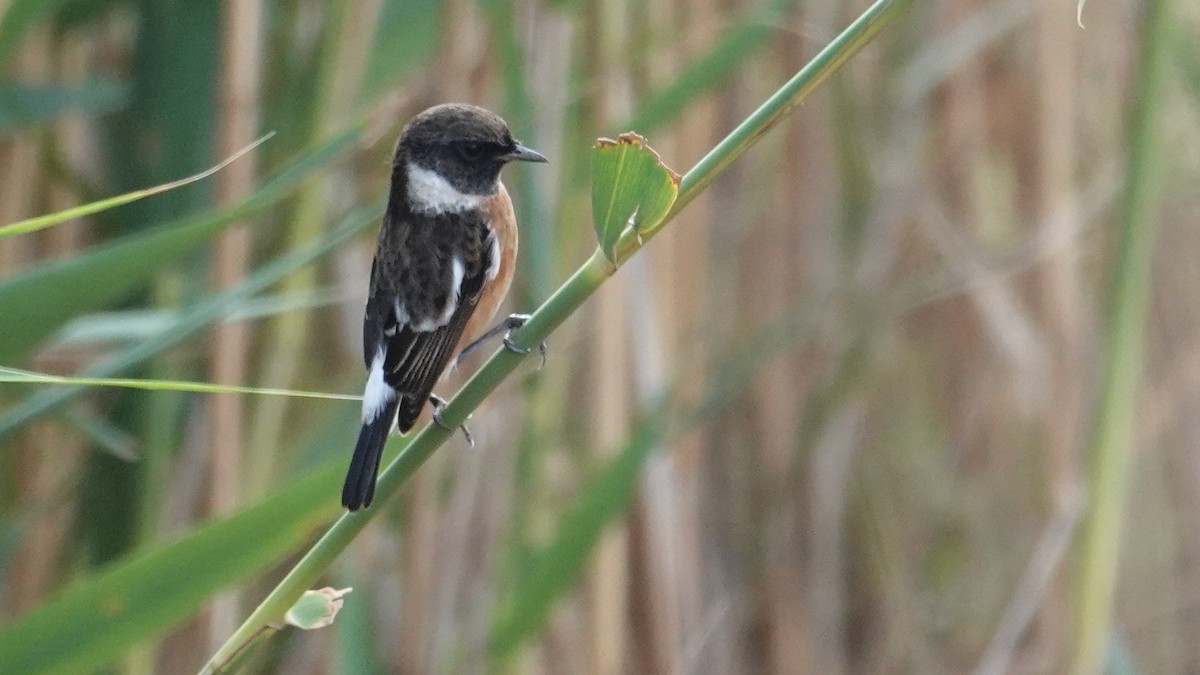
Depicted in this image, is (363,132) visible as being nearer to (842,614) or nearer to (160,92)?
(160,92)

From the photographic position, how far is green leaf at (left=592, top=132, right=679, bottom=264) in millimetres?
840

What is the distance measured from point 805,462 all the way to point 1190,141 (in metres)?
1.13

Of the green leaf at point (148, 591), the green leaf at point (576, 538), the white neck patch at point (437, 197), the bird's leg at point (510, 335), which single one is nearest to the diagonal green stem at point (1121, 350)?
the green leaf at point (576, 538)

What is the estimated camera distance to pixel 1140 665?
3.04 m

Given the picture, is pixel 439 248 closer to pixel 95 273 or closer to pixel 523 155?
pixel 523 155

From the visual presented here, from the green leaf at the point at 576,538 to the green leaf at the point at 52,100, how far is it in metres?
0.88

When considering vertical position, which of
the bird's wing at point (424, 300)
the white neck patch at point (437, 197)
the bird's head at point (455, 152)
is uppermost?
the bird's head at point (455, 152)

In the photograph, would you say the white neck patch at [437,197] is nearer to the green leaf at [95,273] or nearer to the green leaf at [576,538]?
the green leaf at [576,538]

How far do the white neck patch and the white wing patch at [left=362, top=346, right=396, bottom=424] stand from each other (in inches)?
11.8

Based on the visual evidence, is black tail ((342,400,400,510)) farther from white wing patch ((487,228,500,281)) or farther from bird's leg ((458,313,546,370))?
white wing patch ((487,228,500,281))

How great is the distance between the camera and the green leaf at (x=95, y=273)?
1079 mm

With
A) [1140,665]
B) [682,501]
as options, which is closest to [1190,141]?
[1140,665]

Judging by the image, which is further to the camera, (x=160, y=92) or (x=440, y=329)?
(x=160, y=92)

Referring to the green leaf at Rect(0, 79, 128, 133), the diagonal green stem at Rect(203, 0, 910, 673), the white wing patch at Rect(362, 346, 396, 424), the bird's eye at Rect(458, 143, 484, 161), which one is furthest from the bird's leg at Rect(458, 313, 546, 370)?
the green leaf at Rect(0, 79, 128, 133)
